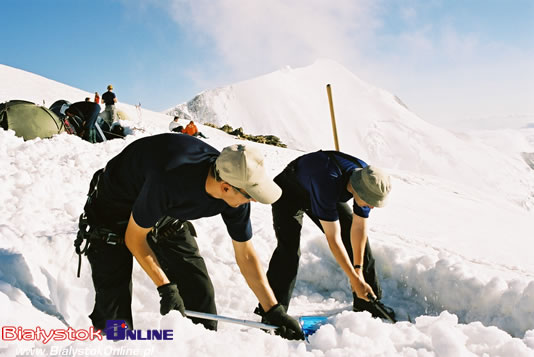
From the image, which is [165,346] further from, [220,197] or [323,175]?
[323,175]

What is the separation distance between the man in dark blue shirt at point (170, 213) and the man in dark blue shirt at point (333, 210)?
0.73 meters

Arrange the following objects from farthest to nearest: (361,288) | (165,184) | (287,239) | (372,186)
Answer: (287,239) < (361,288) < (372,186) < (165,184)

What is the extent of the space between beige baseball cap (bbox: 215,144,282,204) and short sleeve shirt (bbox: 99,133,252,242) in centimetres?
23

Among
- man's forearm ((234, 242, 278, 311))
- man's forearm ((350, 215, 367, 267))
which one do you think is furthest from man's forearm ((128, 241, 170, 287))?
man's forearm ((350, 215, 367, 267))

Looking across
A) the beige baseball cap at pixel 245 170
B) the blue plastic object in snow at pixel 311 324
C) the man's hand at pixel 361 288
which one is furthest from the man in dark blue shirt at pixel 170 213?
the man's hand at pixel 361 288

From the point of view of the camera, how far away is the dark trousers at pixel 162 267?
268 centimetres

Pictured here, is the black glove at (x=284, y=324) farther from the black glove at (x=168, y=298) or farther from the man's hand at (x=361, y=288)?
the man's hand at (x=361, y=288)

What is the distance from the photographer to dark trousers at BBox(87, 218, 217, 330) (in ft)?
8.80

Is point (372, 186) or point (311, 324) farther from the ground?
point (372, 186)

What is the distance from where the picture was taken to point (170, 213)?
7.73 feet

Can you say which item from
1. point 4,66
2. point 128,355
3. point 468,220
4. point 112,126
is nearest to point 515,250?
point 468,220

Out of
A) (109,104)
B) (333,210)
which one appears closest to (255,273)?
(333,210)

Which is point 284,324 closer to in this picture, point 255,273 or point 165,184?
point 255,273

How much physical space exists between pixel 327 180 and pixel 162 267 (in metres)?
1.43
